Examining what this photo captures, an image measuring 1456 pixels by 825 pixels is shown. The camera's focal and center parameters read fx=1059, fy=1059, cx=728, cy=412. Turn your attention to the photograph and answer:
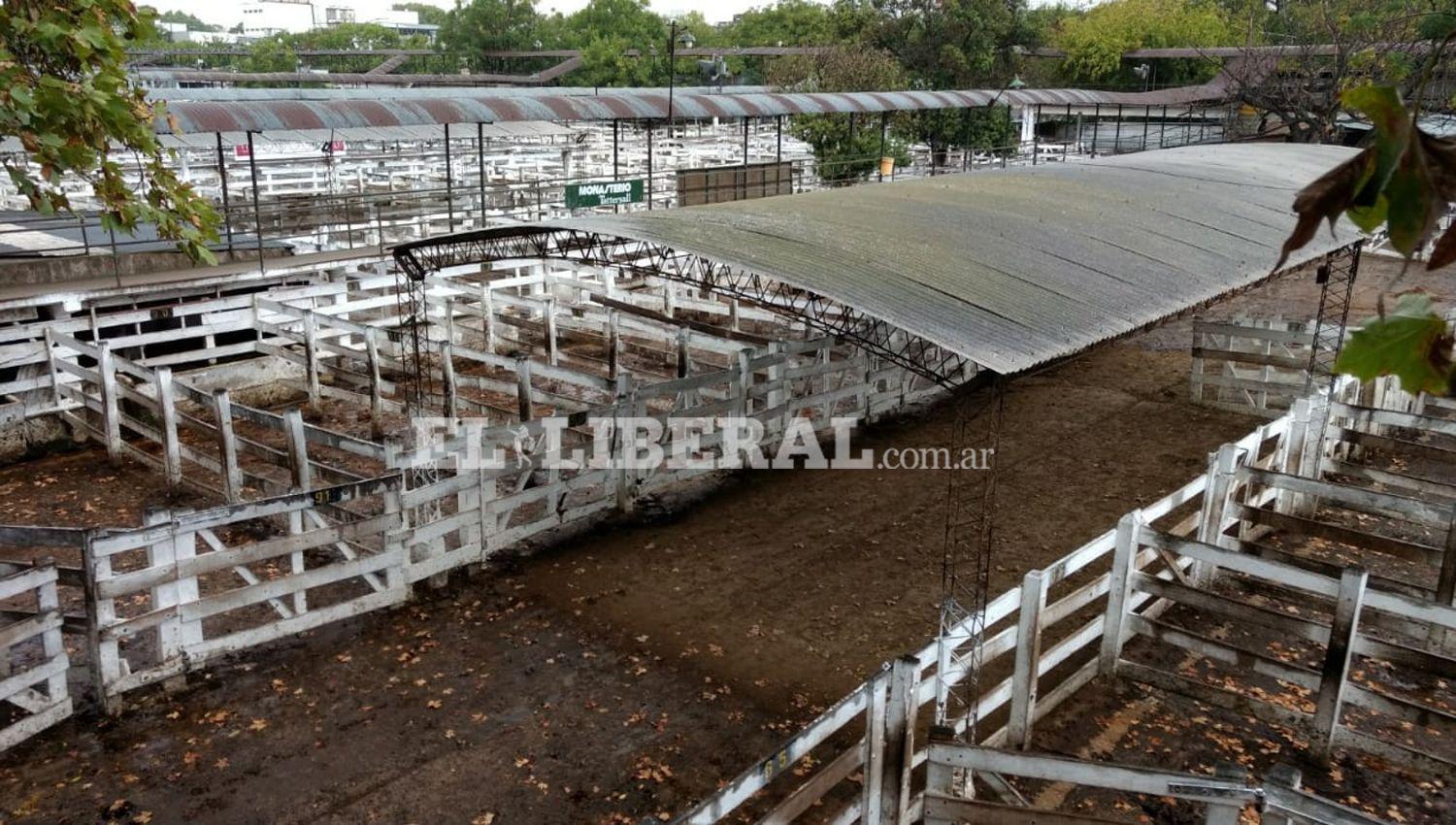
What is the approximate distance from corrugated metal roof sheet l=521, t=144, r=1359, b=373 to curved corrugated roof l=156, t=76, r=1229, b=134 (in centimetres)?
917

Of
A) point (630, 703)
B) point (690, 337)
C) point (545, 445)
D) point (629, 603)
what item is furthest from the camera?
point (690, 337)

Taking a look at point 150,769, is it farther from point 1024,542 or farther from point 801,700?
point 1024,542

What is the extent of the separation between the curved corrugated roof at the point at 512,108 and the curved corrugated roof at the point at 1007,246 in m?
9.09

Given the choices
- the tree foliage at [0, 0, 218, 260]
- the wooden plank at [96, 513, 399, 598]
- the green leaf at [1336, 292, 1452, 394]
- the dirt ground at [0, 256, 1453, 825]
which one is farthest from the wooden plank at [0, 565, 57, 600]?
the green leaf at [1336, 292, 1452, 394]

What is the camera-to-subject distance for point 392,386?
14.3m

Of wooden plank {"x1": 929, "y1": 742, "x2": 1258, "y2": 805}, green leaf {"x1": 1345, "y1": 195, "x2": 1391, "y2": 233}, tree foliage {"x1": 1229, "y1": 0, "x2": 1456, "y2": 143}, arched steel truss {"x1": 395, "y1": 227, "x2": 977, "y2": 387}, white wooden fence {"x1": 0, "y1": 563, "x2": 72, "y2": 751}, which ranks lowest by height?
white wooden fence {"x1": 0, "y1": 563, "x2": 72, "y2": 751}

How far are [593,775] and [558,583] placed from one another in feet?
9.61

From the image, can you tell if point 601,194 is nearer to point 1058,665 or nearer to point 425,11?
point 1058,665

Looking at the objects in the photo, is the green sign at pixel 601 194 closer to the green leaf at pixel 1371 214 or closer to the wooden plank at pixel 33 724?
the wooden plank at pixel 33 724

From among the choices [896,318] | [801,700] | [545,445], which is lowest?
[801,700]

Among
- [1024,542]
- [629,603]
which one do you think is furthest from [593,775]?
[1024,542]

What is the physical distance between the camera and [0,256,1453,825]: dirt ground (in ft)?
21.4

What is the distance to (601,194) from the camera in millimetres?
20500

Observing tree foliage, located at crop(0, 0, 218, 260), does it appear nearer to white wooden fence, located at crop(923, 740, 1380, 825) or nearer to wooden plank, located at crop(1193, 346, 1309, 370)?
white wooden fence, located at crop(923, 740, 1380, 825)
